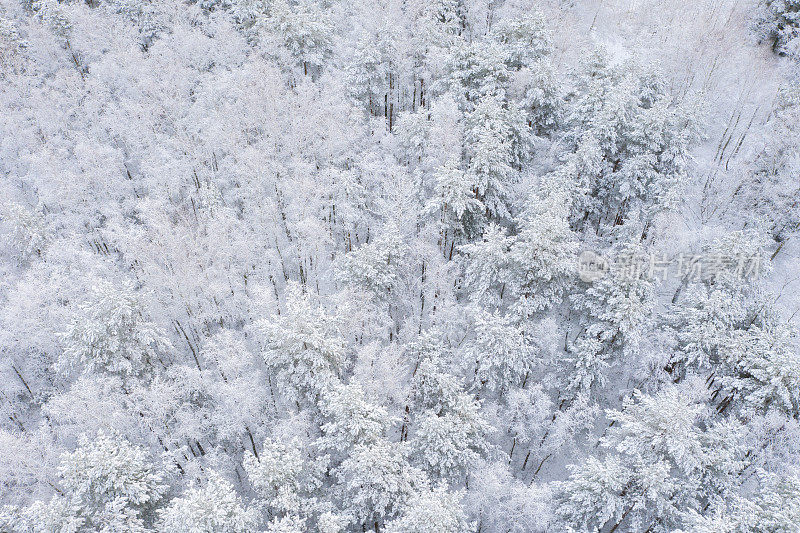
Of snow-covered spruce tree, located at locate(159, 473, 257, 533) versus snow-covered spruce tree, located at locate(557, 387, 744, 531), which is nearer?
snow-covered spruce tree, located at locate(159, 473, 257, 533)

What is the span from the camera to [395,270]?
32.4 meters

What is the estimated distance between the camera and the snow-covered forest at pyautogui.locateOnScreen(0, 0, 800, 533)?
24.6 meters

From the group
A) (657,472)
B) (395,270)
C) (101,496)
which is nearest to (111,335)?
(101,496)

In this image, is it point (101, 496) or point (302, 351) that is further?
point (302, 351)

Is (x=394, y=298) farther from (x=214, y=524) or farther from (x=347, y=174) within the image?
(x=214, y=524)

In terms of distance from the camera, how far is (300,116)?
133 feet

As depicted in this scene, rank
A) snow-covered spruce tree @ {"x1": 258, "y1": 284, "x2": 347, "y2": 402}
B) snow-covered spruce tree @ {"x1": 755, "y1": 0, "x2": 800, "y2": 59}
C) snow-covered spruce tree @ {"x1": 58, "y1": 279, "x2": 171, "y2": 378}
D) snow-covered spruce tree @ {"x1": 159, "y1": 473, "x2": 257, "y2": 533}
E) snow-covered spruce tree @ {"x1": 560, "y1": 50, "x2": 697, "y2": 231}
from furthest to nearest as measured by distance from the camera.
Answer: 1. snow-covered spruce tree @ {"x1": 755, "y1": 0, "x2": 800, "y2": 59}
2. snow-covered spruce tree @ {"x1": 560, "y1": 50, "x2": 697, "y2": 231}
3. snow-covered spruce tree @ {"x1": 58, "y1": 279, "x2": 171, "y2": 378}
4. snow-covered spruce tree @ {"x1": 258, "y1": 284, "x2": 347, "y2": 402}
5. snow-covered spruce tree @ {"x1": 159, "y1": 473, "x2": 257, "y2": 533}

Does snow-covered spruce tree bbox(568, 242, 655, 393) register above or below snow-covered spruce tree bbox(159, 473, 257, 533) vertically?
above

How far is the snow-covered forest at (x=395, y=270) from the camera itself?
968 inches

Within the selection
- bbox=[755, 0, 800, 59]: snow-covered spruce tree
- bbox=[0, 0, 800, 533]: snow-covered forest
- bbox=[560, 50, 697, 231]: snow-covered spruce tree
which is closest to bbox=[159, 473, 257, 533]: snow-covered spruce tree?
bbox=[0, 0, 800, 533]: snow-covered forest

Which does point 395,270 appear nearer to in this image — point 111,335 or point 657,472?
point 111,335

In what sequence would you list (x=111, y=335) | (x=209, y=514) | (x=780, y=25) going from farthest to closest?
(x=780, y=25) < (x=111, y=335) < (x=209, y=514)

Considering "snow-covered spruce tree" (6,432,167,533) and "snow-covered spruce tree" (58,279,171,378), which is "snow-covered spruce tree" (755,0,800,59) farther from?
"snow-covered spruce tree" (6,432,167,533)

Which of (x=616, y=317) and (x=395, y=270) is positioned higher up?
(x=616, y=317)
